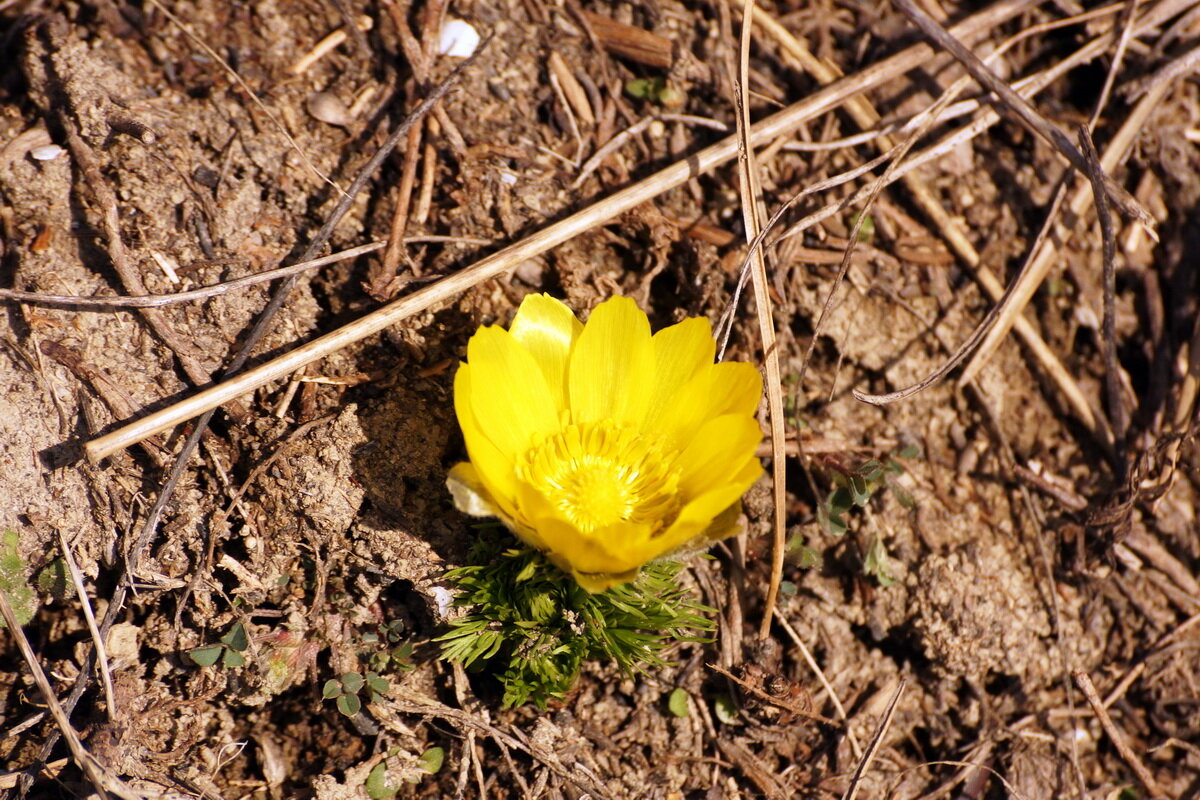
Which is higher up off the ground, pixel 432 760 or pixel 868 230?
pixel 868 230

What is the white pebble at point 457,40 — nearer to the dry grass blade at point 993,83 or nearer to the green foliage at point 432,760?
the dry grass blade at point 993,83

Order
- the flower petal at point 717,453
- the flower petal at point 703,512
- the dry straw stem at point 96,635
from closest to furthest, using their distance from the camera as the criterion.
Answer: the flower petal at point 703,512, the flower petal at point 717,453, the dry straw stem at point 96,635

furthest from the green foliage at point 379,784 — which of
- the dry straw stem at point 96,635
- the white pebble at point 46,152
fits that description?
the white pebble at point 46,152

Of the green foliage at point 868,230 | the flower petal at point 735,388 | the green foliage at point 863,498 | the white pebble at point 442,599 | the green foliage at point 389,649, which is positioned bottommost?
the green foliage at point 389,649

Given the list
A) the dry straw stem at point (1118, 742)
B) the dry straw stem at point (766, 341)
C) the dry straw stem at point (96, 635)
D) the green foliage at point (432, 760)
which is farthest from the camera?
the dry straw stem at point (1118, 742)

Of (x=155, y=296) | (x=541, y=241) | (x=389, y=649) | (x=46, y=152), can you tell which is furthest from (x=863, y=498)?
(x=46, y=152)

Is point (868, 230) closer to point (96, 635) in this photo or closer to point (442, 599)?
point (442, 599)
